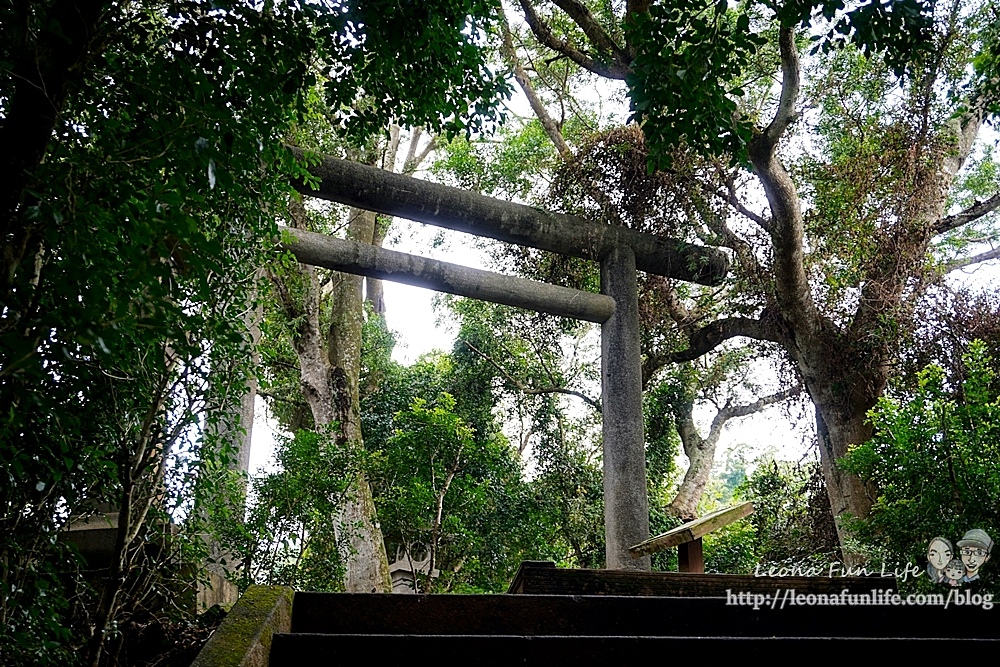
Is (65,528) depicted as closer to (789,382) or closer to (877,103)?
(789,382)

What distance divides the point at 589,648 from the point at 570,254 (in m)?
4.71

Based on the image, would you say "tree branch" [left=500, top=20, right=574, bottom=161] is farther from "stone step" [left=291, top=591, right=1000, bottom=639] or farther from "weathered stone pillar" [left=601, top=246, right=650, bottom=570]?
"stone step" [left=291, top=591, right=1000, bottom=639]

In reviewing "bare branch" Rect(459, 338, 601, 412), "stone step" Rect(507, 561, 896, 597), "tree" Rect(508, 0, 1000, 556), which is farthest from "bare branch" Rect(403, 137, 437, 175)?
"stone step" Rect(507, 561, 896, 597)

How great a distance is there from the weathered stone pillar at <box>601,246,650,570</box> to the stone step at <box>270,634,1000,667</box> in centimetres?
367

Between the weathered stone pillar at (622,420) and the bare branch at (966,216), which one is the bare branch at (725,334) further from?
the bare branch at (966,216)

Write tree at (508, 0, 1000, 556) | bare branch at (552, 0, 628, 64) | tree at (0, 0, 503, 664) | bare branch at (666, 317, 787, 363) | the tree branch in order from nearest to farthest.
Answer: tree at (0, 0, 503, 664)
bare branch at (552, 0, 628, 64)
tree at (508, 0, 1000, 556)
bare branch at (666, 317, 787, 363)
the tree branch

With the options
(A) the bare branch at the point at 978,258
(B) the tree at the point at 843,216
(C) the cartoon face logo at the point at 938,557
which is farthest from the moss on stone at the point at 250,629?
(A) the bare branch at the point at 978,258

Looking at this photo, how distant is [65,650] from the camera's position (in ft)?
8.86

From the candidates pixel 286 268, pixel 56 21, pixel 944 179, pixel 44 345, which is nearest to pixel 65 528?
pixel 44 345

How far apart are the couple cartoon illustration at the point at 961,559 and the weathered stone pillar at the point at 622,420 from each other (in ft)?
8.75

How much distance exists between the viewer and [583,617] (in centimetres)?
329

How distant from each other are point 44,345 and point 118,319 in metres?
0.96

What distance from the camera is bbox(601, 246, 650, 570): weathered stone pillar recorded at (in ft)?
20.2

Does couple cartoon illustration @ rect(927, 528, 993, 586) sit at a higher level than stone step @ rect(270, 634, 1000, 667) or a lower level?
higher
